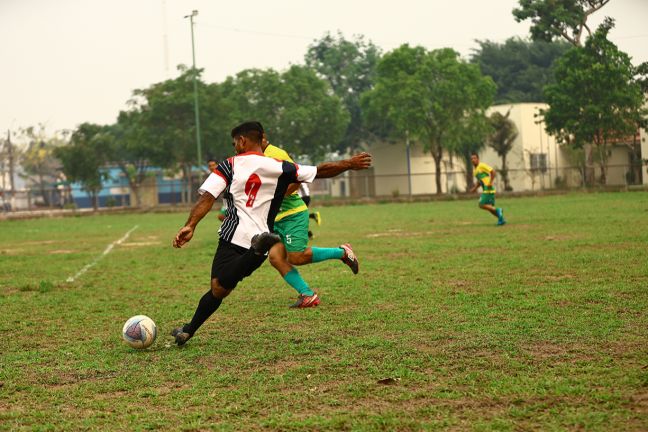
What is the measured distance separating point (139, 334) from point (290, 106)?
53194 mm

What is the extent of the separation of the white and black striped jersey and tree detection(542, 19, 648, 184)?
43782 millimetres

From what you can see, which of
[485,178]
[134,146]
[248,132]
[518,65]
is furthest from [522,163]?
[248,132]

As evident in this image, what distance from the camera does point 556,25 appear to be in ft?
185

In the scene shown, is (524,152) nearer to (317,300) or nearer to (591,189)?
(591,189)

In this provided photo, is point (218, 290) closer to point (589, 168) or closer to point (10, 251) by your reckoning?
point (10, 251)

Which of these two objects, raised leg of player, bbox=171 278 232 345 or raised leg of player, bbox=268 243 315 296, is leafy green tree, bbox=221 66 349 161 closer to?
raised leg of player, bbox=268 243 315 296

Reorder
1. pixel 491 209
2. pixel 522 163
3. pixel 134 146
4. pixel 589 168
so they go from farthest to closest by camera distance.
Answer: pixel 522 163 < pixel 134 146 < pixel 589 168 < pixel 491 209

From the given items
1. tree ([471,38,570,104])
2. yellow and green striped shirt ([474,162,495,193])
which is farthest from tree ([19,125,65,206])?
yellow and green striped shirt ([474,162,495,193])

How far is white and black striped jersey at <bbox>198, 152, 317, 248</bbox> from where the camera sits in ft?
24.2

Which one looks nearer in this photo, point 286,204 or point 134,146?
point 286,204

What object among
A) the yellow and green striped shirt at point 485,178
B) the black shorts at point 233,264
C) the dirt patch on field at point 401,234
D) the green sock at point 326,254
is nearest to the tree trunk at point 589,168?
the yellow and green striped shirt at point 485,178

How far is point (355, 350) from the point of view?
22.6 feet

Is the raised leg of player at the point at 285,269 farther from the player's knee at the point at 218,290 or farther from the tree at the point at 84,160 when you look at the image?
the tree at the point at 84,160

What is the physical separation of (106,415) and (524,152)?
58.7 meters
